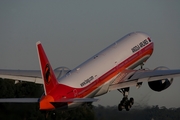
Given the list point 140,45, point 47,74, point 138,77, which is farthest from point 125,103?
point 47,74

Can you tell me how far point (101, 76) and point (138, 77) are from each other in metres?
4.45

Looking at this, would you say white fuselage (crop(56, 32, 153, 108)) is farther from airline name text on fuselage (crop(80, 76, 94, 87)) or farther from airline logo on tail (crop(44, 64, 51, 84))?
airline logo on tail (crop(44, 64, 51, 84))

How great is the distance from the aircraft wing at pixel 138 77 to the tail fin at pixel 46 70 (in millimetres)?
10010

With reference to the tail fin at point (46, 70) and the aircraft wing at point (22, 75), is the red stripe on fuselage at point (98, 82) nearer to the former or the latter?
the tail fin at point (46, 70)

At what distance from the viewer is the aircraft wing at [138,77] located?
7719 cm

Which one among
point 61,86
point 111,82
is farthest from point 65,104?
point 111,82

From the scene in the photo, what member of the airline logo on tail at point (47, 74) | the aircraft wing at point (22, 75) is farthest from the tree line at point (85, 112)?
the airline logo on tail at point (47, 74)

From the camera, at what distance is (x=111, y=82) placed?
7769cm

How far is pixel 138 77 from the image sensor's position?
257 feet

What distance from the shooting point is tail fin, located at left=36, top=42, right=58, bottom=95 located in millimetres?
67750

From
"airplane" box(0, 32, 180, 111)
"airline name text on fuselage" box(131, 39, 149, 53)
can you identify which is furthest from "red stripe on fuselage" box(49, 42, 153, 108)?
"airline name text on fuselage" box(131, 39, 149, 53)

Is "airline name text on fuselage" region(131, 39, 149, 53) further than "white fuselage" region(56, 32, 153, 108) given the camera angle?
Yes

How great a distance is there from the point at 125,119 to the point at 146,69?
17.1 ft

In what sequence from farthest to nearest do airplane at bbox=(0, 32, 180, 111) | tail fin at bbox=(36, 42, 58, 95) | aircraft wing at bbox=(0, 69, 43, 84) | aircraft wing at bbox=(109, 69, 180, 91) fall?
aircraft wing at bbox=(109, 69, 180, 91), aircraft wing at bbox=(0, 69, 43, 84), airplane at bbox=(0, 32, 180, 111), tail fin at bbox=(36, 42, 58, 95)
